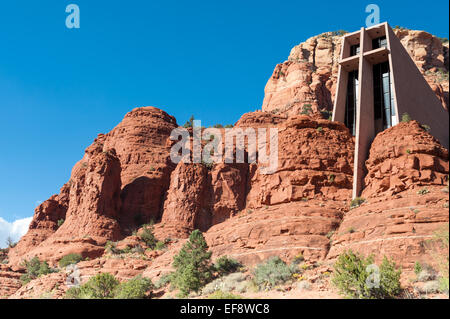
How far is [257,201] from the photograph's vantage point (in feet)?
122

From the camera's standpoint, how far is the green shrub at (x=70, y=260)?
39219 mm

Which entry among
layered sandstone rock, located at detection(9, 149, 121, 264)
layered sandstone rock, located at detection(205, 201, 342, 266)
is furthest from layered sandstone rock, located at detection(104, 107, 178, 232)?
layered sandstone rock, located at detection(205, 201, 342, 266)

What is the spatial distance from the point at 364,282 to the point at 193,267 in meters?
10.6

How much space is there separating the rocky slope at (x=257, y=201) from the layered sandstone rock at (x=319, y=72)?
14.1 inches

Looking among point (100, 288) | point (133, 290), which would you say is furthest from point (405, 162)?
point (100, 288)

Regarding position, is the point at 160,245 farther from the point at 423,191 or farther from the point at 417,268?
the point at 417,268

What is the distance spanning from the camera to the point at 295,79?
66.4 m

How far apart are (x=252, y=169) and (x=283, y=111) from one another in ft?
56.2

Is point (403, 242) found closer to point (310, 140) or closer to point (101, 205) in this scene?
point (310, 140)

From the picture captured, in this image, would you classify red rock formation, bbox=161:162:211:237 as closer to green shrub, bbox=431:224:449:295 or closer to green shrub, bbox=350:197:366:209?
green shrub, bbox=350:197:366:209

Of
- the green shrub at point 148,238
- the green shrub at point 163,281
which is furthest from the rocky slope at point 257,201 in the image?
the green shrub at point 163,281

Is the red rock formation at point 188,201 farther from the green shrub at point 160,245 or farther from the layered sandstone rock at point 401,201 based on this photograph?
the layered sandstone rock at point 401,201

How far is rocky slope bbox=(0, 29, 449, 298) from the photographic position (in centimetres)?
2639

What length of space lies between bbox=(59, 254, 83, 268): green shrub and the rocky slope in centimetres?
81
